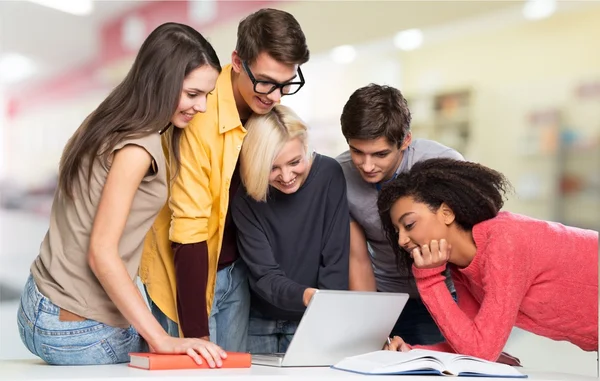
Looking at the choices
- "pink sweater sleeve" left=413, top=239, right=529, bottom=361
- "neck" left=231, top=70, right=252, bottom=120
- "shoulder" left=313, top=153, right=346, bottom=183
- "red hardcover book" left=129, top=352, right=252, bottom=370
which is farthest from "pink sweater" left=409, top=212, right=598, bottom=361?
"neck" left=231, top=70, right=252, bottom=120

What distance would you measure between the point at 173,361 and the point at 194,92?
0.56 m

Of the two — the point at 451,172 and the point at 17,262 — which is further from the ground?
the point at 451,172

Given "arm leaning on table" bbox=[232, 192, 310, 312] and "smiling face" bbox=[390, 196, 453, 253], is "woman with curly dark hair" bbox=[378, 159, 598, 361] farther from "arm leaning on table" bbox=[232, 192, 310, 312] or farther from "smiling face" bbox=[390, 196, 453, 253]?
"arm leaning on table" bbox=[232, 192, 310, 312]

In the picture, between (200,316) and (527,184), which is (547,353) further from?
(200,316)

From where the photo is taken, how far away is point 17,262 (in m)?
4.92

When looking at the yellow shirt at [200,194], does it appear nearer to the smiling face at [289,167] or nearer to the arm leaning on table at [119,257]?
the smiling face at [289,167]

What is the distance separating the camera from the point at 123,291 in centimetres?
141

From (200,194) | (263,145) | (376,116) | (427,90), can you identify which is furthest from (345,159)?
(427,90)

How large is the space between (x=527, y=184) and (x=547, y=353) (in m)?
1.85

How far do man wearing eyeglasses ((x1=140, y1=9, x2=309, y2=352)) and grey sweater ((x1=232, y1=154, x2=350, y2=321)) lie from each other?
0.26ft

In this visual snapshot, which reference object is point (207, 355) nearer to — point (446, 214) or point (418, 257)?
point (418, 257)

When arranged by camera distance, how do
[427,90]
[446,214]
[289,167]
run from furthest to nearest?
[427,90], [289,167], [446,214]

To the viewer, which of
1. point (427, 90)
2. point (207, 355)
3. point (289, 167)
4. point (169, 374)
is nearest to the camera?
point (169, 374)

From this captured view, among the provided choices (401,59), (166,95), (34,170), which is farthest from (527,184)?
(166,95)
